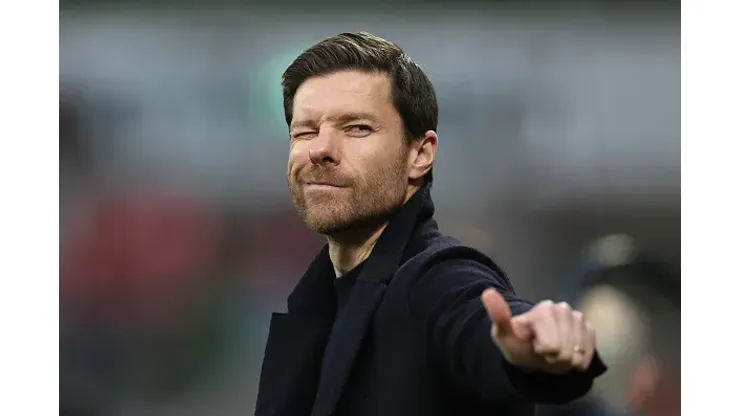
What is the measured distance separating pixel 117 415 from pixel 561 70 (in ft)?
6.70

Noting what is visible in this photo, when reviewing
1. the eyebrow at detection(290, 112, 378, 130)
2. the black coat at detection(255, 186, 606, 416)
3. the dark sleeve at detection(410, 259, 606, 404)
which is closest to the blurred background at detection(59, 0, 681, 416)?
the eyebrow at detection(290, 112, 378, 130)

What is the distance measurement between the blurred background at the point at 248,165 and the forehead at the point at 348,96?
74.7 inches

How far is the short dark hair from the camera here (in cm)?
132

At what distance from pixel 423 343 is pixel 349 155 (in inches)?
12.3

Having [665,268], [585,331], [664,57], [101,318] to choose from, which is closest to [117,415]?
[101,318]

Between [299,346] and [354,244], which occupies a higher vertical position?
[354,244]

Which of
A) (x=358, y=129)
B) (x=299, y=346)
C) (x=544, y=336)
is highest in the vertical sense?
(x=358, y=129)

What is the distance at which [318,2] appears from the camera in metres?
3.18

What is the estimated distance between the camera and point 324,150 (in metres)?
1.25

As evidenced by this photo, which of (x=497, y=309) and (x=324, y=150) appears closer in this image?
(x=497, y=309)

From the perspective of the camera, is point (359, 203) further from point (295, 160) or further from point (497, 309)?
point (497, 309)

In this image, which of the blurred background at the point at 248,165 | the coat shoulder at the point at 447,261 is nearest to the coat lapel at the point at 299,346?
the coat shoulder at the point at 447,261

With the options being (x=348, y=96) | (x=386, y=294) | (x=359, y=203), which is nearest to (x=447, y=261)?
(x=386, y=294)

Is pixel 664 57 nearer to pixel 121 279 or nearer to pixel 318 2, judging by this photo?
pixel 318 2
